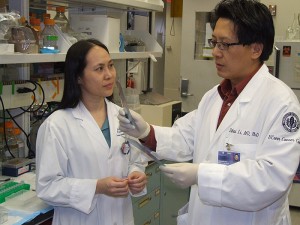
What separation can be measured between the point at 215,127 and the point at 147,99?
5.36 ft

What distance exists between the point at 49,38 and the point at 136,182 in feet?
2.85

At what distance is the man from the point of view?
134 centimetres

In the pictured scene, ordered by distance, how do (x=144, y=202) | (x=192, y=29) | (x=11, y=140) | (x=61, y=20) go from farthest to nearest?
(x=192, y=29) < (x=144, y=202) < (x=61, y=20) < (x=11, y=140)

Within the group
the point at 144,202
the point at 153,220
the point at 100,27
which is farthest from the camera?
the point at 153,220

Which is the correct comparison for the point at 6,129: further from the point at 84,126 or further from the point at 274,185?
the point at 274,185

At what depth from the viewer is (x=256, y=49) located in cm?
153

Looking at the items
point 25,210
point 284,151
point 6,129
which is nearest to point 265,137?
point 284,151

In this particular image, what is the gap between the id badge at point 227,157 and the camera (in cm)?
147

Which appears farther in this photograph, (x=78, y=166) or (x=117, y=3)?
(x=117, y=3)

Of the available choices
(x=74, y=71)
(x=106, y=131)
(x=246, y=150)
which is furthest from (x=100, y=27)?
(x=246, y=150)

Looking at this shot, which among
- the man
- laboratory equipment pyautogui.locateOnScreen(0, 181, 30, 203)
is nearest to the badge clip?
the man

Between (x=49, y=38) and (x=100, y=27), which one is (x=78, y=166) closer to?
(x=49, y=38)

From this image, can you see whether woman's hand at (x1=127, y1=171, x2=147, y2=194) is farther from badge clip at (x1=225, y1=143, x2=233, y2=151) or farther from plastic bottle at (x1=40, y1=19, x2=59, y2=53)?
plastic bottle at (x1=40, y1=19, x2=59, y2=53)

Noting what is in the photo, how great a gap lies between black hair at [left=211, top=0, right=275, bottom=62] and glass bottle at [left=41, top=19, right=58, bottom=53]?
3.03ft
